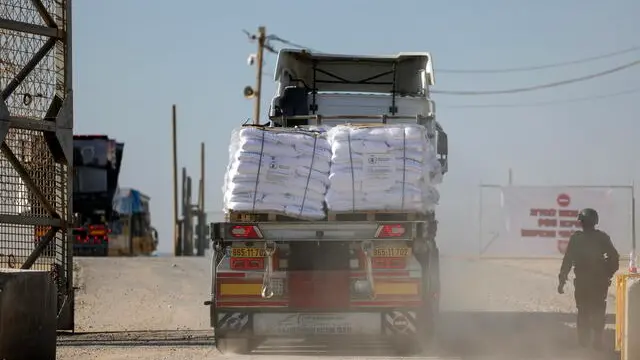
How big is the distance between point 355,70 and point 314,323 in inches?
257

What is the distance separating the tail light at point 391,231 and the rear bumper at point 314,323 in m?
0.81

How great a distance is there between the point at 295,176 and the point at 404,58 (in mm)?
5546

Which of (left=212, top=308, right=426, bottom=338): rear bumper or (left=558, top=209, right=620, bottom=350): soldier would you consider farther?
(left=558, top=209, right=620, bottom=350): soldier

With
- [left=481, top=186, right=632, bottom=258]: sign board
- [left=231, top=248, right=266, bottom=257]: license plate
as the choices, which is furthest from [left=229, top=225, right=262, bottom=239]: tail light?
[left=481, top=186, right=632, bottom=258]: sign board

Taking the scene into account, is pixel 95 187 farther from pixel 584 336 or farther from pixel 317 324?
pixel 317 324

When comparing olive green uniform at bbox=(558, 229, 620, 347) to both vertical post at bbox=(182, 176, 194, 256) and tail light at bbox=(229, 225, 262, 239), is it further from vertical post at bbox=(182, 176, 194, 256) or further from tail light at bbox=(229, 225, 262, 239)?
vertical post at bbox=(182, 176, 194, 256)

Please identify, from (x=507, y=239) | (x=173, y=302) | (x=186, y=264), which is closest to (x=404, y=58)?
(x=173, y=302)

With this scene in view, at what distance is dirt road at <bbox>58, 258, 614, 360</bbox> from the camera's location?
14438 millimetres

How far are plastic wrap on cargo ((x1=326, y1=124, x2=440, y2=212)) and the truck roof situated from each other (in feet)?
15.5

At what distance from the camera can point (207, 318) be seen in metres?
19.7

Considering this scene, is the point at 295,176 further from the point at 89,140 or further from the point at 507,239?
the point at 89,140

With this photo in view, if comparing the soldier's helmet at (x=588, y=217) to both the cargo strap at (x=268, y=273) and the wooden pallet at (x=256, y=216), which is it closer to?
the wooden pallet at (x=256, y=216)

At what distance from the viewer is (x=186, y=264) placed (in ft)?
105

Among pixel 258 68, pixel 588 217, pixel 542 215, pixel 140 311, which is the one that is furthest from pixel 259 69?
pixel 588 217
